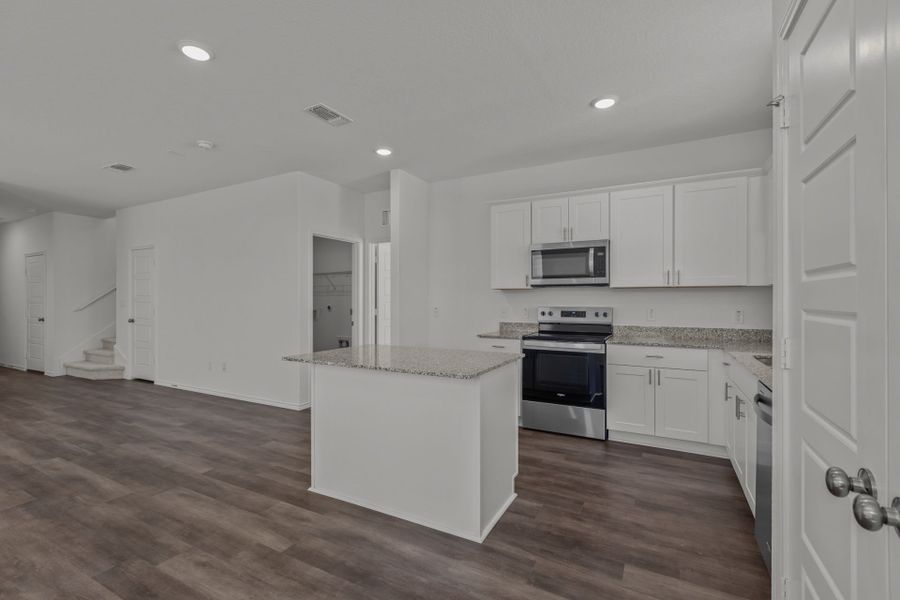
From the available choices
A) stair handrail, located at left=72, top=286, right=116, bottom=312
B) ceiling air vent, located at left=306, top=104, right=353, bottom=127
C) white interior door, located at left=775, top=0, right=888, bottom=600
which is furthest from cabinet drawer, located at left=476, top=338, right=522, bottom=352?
stair handrail, located at left=72, top=286, right=116, bottom=312

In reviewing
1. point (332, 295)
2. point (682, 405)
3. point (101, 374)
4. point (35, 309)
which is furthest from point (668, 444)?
point (35, 309)

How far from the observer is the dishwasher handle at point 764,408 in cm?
175

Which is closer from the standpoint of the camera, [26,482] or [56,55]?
[56,55]

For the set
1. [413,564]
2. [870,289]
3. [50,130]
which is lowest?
[413,564]

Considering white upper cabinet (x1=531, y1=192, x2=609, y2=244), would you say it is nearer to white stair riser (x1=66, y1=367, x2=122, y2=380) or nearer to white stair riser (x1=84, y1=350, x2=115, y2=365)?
white stair riser (x1=66, y1=367, x2=122, y2=380)

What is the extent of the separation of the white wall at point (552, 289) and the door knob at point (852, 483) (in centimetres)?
328

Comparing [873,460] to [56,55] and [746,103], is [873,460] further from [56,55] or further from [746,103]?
[56,55]

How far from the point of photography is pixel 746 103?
3.08 metres

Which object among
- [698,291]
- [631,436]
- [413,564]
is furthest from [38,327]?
[698,291]

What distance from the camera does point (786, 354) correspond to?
1281mm

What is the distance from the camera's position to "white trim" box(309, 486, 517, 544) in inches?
86.7

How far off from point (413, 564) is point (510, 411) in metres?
1.02

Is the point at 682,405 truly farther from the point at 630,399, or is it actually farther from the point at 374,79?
the point at 374,79

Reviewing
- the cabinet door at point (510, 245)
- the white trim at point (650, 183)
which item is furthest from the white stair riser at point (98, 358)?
the white trim at point (650, 183)
